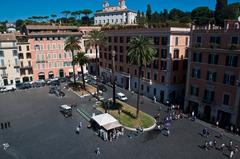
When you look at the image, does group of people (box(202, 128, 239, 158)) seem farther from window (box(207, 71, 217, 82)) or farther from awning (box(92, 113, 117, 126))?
awning (box(92, 113, 117, 126))

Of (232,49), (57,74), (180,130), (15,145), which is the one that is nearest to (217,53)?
(232,49)

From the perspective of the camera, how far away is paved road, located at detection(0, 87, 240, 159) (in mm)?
31172

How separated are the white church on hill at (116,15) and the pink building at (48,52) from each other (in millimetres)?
74168

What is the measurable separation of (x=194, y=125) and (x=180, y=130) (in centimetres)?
395

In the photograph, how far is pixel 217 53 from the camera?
39438 mm

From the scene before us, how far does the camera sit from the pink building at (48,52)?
245 ft

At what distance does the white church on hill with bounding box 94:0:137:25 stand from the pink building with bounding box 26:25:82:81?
2920 inches

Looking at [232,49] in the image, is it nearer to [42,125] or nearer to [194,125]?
[194,125]

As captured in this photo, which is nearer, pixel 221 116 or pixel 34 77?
pixel 221 116

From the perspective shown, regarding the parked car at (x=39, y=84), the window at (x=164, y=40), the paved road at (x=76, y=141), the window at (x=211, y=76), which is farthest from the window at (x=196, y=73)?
the parked car at (x=39, y=84)

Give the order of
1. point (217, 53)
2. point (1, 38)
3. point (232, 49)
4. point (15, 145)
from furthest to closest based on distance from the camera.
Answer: point (1, 38), point (217, 53), point (232, 49), point (15, 145)

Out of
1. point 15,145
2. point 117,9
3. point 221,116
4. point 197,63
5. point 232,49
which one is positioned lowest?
point 15,145

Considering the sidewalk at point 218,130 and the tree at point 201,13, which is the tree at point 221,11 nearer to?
the tree at point 201,13

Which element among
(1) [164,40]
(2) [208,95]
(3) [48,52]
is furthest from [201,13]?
(2) [208,95]
